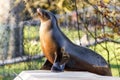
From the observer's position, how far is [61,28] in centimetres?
469

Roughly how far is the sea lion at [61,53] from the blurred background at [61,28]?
1.85 metres

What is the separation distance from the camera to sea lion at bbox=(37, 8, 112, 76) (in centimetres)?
266

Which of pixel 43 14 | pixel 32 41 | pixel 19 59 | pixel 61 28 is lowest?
pixel 19 59

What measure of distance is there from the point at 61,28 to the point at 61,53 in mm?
2052

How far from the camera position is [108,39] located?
4770mm

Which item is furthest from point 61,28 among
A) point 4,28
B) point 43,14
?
point 43,14

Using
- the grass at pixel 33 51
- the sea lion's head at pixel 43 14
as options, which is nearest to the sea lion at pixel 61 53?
the sea lion's head at pixel 43 14

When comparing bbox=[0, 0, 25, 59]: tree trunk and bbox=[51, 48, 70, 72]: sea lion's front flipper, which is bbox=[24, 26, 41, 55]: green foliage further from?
bbox=[51, 48, 70, 72]: sea lion's front flipper

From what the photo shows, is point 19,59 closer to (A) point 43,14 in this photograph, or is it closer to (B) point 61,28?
(B) point 61,28

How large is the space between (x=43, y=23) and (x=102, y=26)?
2086 mm

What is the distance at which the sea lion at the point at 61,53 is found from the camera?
2657 millimetres

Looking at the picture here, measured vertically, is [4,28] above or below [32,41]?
above

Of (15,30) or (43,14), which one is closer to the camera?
(43,14)

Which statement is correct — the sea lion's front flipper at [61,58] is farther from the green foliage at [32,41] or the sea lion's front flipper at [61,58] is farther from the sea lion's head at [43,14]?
the green foliage at [32,41]
